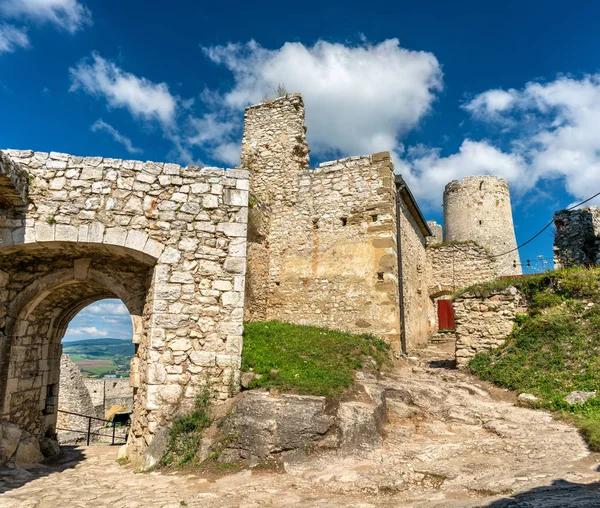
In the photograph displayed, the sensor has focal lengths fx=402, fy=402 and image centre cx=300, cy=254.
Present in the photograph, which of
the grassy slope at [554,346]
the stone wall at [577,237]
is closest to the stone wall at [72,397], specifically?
the grassy slope at [554,346]

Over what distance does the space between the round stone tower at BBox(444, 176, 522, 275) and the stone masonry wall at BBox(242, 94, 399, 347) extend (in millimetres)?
14804

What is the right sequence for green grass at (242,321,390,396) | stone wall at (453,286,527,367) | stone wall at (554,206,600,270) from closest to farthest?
green grass at (242,321,390,396)
stone wall at (453,286,527,367)
stone wall at (554,206,600,270)

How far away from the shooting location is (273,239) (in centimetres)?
1280

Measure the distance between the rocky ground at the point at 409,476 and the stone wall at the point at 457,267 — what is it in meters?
11.4

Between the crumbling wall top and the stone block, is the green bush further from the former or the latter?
the crumbling wall top

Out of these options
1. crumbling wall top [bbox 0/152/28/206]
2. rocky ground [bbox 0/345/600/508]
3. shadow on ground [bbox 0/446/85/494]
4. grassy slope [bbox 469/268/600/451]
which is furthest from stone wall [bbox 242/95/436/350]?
crumbling wall top [bbox 0/152/28/206]

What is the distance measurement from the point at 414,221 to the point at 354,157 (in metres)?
4.67

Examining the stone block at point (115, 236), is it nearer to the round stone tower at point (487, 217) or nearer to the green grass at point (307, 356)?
the green grass at point (307, 356)

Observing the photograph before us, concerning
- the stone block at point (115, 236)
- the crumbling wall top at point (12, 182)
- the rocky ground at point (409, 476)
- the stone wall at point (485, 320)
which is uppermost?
the crumbling wall top at point (12, 182)

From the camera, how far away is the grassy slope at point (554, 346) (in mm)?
7133

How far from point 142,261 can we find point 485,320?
7626 millimetres

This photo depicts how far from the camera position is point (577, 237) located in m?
13.9

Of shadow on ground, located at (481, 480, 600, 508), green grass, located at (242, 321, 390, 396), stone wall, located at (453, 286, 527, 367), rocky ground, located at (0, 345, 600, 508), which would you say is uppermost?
stone wall, located at (453, 286, 527, 367)

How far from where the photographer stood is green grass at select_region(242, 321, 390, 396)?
654cm
